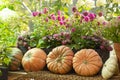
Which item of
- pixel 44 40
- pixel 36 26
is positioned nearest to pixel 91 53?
pixel 44 40

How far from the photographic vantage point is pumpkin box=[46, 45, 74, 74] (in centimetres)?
189

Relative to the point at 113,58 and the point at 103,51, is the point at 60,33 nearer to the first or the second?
the point at 103,51

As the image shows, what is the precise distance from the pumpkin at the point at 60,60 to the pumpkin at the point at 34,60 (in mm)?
63

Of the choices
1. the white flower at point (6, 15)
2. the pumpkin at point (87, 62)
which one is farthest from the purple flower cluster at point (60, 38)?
the white flower at point (6, 15)

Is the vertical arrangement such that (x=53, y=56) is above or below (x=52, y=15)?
below

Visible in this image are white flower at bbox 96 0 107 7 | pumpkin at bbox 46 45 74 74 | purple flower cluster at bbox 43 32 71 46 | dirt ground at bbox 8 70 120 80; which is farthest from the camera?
white flower at bbox 96 0 107 7

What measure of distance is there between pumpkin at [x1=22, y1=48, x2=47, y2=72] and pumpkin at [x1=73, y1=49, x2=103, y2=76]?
0.92 ft

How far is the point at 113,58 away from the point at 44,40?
1.95 feet

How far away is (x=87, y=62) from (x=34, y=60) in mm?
413

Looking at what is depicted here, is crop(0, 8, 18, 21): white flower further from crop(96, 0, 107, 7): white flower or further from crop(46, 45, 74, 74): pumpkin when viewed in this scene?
crop(96, 0, 107, 7): white flower

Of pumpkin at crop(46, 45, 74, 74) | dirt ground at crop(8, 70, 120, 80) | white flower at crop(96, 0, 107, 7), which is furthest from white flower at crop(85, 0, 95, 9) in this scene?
dirt ground at crop(8, 70, 120, 80)

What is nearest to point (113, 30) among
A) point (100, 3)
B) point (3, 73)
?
point (100, 3)

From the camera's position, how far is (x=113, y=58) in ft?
5.74

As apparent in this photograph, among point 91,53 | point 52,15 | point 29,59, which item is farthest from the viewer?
point 52,15
